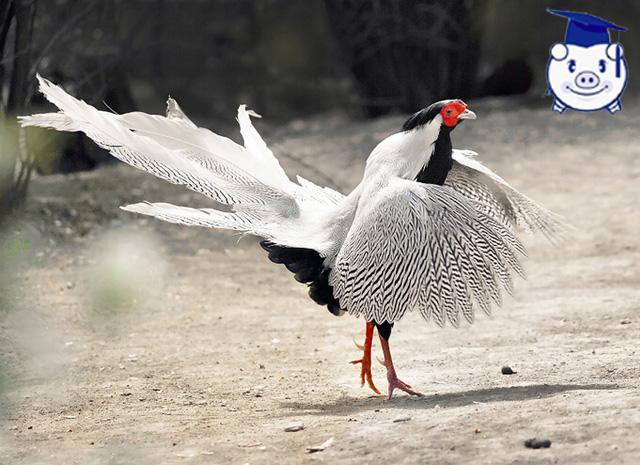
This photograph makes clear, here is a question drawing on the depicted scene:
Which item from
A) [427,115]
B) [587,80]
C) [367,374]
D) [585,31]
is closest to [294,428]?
[367,374]

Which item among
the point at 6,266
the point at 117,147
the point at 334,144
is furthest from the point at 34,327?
the point at 334,144

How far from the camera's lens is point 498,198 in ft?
18.1

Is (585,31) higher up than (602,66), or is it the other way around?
(585,31)

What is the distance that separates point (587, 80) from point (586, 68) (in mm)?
295

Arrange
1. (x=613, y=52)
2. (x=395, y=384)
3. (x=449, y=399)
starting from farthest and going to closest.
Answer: (x=613, y=52) < (x=395, y=384) < (x=449, y=399)

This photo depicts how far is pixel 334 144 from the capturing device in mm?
12328

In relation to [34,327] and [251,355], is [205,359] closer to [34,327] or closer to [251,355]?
[251,355]

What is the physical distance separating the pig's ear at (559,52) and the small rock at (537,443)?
22.5 ft

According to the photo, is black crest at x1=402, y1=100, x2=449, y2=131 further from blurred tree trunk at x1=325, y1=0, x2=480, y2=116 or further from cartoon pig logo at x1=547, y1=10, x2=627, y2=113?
blurred tree trunk at x1=325, y1=0, x2=480, y2=116

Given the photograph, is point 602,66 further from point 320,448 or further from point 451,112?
point 320,448

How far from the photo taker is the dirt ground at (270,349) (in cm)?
388

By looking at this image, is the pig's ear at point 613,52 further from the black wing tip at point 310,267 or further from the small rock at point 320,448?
the small rock at point 320,448

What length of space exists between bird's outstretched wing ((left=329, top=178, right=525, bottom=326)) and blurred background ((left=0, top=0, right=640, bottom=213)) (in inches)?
153

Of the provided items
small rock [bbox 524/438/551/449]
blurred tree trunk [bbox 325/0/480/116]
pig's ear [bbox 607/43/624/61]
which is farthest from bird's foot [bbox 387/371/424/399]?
blurred tree trunk [bbox 325/0/480/116]
